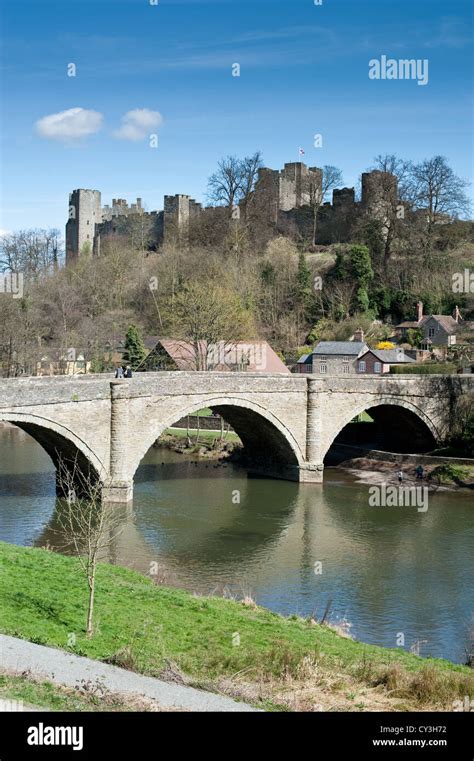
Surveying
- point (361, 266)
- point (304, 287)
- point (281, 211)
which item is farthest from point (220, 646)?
point (281, 211)

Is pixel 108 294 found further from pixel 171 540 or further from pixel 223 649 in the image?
pixel 223 649

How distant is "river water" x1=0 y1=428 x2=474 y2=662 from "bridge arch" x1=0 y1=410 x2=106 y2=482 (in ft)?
5.59

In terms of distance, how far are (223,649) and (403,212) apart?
56.2 meters

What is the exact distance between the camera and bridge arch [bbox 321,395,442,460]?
3978cm

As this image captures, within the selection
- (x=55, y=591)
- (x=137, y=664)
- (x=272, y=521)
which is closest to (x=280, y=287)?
(x=272, y=521)

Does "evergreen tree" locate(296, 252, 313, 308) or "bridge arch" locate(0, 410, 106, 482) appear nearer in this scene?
"bridge arch" locate(0, 410, 106, 482)

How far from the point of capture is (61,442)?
3148 centimetres

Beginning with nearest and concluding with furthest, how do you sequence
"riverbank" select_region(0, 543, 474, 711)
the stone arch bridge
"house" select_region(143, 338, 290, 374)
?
1. "riverbank" select_region(0, 543, 474, 711)
2. the stone arch bridge
3. "house" select_region(143, 338, 290, 374)

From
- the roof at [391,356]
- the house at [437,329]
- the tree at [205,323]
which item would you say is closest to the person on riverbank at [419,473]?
the tree at [205,323]

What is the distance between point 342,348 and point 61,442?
28222 mm

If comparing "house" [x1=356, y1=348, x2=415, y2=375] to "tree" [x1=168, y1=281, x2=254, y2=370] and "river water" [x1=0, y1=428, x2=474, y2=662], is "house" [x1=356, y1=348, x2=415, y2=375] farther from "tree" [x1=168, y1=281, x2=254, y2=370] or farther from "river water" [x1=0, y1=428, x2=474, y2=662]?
"river water" [x1=0, y1=428, x2=474, y2=662]

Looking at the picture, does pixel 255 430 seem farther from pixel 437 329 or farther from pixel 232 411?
pixel 437 329

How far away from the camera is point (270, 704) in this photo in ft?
40.8

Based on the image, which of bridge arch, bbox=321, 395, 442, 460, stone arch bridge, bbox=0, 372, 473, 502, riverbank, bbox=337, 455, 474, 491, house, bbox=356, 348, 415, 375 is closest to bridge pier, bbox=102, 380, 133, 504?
stone arch bridge, bbox=0, 372, 473, 502
